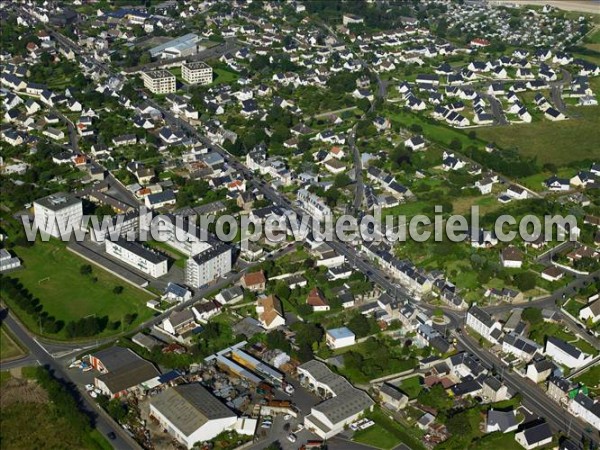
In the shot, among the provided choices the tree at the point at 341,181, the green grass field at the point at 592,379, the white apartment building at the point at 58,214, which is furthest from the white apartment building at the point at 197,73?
the green grass field at the point at 592,379

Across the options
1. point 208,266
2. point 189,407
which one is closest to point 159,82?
point 208,266

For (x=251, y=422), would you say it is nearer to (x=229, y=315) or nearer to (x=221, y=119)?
(x=229, y=315)

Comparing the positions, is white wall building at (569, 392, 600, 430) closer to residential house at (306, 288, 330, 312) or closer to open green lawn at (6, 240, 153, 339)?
residential house at (306, 288, 330, 312)

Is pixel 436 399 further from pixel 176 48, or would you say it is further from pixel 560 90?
pixel 176 48

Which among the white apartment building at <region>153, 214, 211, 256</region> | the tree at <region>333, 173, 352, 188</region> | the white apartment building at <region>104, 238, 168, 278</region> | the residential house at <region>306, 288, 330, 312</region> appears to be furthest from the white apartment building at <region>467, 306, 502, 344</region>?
the tree at <region>333, 173, 352, 188</region>

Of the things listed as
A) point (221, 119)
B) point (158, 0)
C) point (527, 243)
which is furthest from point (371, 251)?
point (158, 0)
